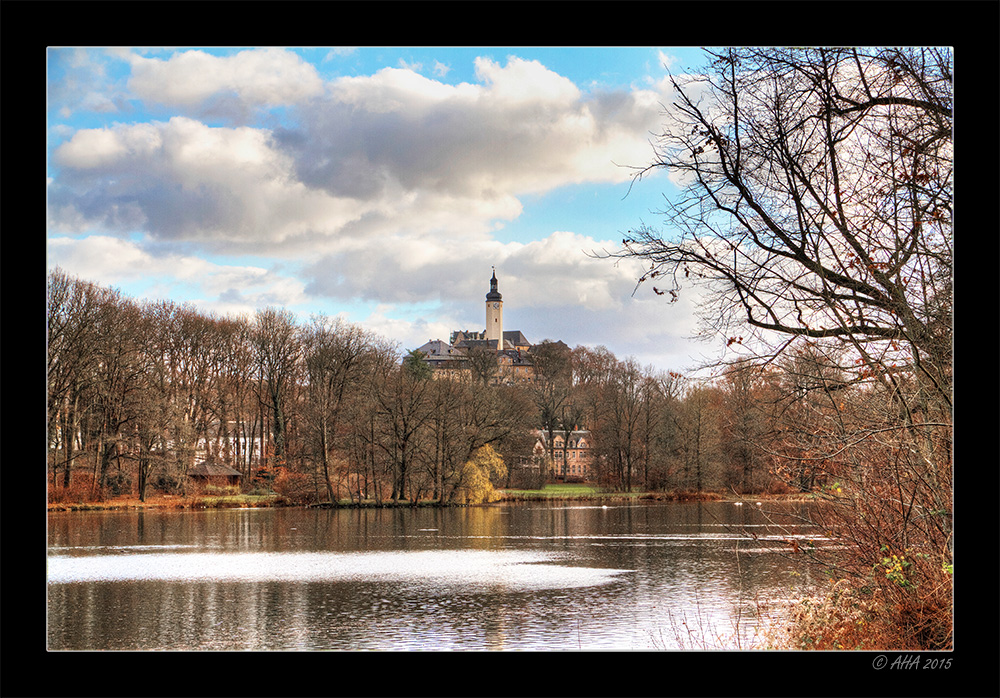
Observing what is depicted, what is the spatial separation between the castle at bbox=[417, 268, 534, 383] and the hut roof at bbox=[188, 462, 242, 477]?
1013 centimetres

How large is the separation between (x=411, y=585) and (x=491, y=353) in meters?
30.9

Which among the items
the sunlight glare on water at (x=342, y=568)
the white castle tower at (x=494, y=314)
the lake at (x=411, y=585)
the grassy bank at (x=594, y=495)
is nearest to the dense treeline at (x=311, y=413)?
the grassy bank at (x=594, y=495)

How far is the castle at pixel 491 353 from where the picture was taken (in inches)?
1729

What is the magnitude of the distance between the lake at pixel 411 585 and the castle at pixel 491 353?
1689 centimetres

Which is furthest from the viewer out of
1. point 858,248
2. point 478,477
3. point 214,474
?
point 478,477

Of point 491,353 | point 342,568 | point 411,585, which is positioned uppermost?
point 491,353

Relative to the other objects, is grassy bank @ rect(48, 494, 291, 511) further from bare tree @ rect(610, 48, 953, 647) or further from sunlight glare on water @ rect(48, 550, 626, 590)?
bare tree @ rect(610, 48, 953, 647)

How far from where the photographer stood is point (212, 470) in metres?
35.4

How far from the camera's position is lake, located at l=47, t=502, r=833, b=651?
1062 centimetres

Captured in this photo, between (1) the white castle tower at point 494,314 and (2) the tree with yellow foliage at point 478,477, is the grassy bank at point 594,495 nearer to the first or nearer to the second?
(2) the tree with yellow foliage at point 478,477

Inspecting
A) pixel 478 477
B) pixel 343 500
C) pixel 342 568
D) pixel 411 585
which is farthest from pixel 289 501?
pixel 411 585

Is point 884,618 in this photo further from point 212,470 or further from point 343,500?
point 212,470

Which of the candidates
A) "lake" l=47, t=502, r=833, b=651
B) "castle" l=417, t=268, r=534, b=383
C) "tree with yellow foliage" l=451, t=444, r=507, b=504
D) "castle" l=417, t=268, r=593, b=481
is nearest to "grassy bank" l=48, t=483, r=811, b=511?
"tree with yellow foliage" l=451, t=444, r=507, b=504

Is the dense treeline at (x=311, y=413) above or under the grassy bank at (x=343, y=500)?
above
